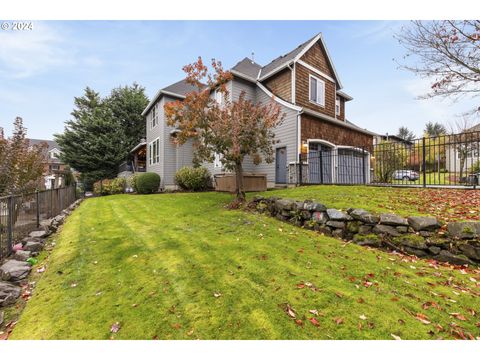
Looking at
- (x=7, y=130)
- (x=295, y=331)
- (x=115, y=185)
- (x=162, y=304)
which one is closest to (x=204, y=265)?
(x=162, y=304)

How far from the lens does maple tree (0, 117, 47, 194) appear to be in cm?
726

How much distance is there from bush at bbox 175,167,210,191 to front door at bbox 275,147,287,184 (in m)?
4.43

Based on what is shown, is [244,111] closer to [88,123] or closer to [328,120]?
[328,120]

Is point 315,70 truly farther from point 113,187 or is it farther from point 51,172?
point 51,172

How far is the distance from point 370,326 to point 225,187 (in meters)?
10.5

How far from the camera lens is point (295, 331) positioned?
2.23m

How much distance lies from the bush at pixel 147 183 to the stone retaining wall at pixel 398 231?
462 inches

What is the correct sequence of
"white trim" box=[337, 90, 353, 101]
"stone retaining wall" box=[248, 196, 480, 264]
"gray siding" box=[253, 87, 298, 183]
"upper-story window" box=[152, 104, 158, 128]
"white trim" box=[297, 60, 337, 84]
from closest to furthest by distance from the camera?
1. "stone retaining wall" box=[248, 196, 480, 264]
2. "gray siding" box=[253, 87, 298, 183]
3. "white trim" box=[297, 60, 337, 84]
4. "white trim" box=[337, 90, 353, 101]
5. "upper-story window" box=[152, 104, 158, 128]

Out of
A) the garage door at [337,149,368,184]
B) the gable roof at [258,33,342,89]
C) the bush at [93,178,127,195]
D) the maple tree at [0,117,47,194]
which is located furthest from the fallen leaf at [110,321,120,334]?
the bush at [93,178,127,195]

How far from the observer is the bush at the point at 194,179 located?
45.9 feet

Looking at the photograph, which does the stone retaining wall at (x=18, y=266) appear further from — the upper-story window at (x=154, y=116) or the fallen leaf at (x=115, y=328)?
the upper-story window at (x=154, y=116)

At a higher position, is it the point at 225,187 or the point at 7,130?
the point at 7,130

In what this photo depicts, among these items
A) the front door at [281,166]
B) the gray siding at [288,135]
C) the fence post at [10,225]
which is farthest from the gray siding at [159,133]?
the fence post at [10,225]

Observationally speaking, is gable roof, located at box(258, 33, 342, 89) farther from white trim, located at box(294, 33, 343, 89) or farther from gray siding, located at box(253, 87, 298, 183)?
gray siding, located at box(253, 87, 298, 183)
